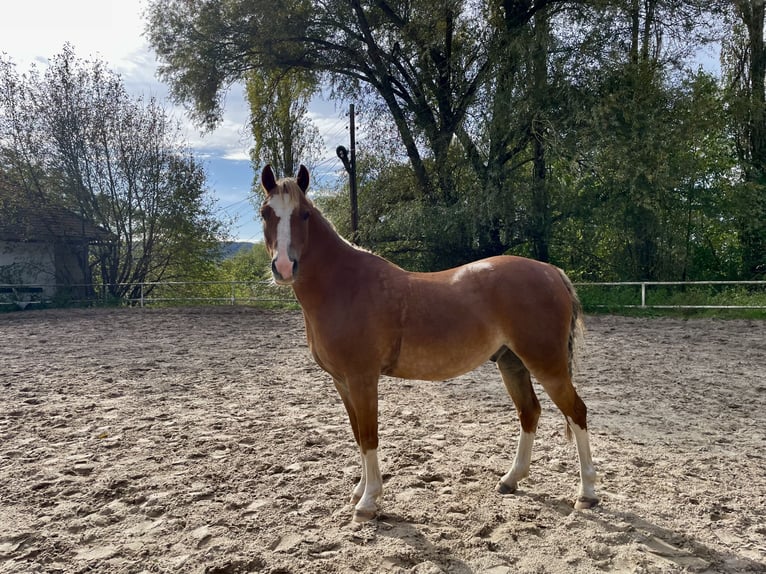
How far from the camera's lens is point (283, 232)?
8.53ft

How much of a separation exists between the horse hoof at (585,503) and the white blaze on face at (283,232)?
87.0 inches

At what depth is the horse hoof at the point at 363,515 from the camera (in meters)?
2.71

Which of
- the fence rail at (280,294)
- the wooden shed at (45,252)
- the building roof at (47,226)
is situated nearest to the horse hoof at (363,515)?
Result: the fence rail at (280,294)

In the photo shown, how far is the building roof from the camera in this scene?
18.7 meters

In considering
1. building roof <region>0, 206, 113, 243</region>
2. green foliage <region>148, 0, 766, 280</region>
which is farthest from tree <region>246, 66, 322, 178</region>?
building roof <region>0, 206, 113, 243</region>

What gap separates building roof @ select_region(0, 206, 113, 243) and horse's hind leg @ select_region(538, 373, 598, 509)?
21.4m

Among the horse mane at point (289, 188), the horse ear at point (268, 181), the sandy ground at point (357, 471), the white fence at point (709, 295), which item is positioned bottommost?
the sandy ground at point (357, 471)

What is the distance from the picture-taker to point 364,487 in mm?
2947

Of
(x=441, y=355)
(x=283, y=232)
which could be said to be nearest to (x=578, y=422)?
(x=441, y=355)

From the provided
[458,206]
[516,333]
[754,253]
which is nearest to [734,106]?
[754,253]

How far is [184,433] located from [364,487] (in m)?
2.21

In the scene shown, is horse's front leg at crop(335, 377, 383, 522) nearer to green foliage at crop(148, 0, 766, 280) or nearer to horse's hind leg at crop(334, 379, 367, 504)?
horse's hind leg at crop(334, 379, 367, 504)

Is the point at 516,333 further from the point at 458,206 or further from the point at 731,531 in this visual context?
the point at 458,206

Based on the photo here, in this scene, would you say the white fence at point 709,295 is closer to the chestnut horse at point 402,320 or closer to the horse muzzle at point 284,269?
the chestnut horse at point 402,320
